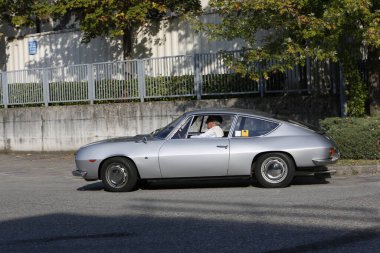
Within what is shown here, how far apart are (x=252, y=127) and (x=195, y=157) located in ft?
3.72

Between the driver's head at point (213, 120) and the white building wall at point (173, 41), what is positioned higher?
the white building wall at point (173, 41)

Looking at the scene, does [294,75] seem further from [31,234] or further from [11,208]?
[31,234]

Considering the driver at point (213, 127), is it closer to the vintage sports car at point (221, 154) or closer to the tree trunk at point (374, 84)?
the vintage sports car at point (221, 154)

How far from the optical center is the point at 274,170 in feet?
35.9

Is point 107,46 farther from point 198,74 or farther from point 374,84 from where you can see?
point 374,84

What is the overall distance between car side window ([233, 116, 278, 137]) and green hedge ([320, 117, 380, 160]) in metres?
3.09

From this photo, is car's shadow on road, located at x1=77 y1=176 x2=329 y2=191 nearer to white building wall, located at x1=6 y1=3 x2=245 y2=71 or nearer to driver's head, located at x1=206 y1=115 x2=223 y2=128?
driver's head, located at x1=206 y1=115 x2=223 y2=128

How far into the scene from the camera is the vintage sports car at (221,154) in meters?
10.8

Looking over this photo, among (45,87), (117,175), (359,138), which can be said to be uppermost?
(45,87)

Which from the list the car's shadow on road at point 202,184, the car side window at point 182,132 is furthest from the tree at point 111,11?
the car side window at point 182,132

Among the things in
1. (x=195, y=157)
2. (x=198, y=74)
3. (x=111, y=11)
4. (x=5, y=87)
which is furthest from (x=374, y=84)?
(x=5, y=87)

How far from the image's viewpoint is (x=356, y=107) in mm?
15750

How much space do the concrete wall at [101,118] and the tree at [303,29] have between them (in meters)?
1.83

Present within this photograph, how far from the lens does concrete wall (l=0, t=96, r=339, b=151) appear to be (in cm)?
1702
